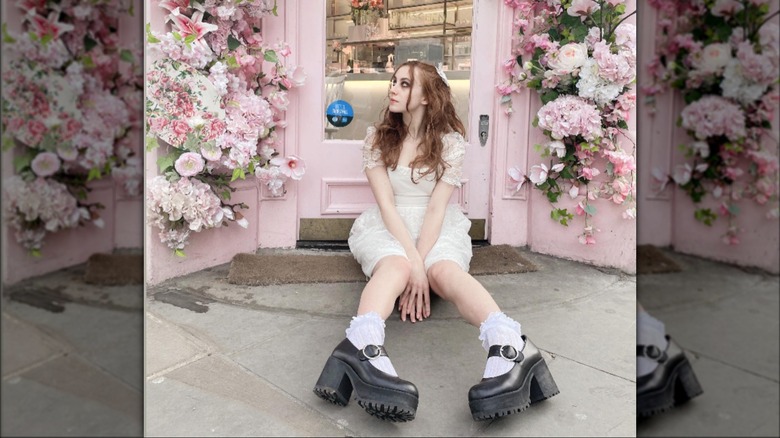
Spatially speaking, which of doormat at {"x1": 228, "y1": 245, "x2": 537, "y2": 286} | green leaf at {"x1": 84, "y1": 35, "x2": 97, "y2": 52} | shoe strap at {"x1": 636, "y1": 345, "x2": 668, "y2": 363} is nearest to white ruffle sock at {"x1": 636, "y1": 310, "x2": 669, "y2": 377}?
shoe strap at {"x1": 636, "y1": 345, "x2": 668, "y2": 363}

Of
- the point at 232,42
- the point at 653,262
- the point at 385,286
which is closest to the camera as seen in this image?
the point at 653,262

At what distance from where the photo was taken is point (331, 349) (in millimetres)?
2395

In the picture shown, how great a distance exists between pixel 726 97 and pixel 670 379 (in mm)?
392

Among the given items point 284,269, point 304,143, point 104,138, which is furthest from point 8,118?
point 304,143

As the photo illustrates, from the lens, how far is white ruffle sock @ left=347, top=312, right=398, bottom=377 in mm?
1846

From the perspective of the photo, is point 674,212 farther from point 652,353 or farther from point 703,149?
point 652,353

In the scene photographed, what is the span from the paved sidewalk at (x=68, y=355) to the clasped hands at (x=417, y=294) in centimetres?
156

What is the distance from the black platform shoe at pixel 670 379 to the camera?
0.88 metres

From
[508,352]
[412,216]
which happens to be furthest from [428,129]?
[508,352]

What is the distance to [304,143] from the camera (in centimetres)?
373

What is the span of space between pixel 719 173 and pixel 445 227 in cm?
211

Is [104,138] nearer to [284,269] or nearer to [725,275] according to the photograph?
[725,275]

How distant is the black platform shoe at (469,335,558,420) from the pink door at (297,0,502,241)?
6.75 ft

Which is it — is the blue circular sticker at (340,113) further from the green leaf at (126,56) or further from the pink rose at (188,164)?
the green leaf at (126,56)
